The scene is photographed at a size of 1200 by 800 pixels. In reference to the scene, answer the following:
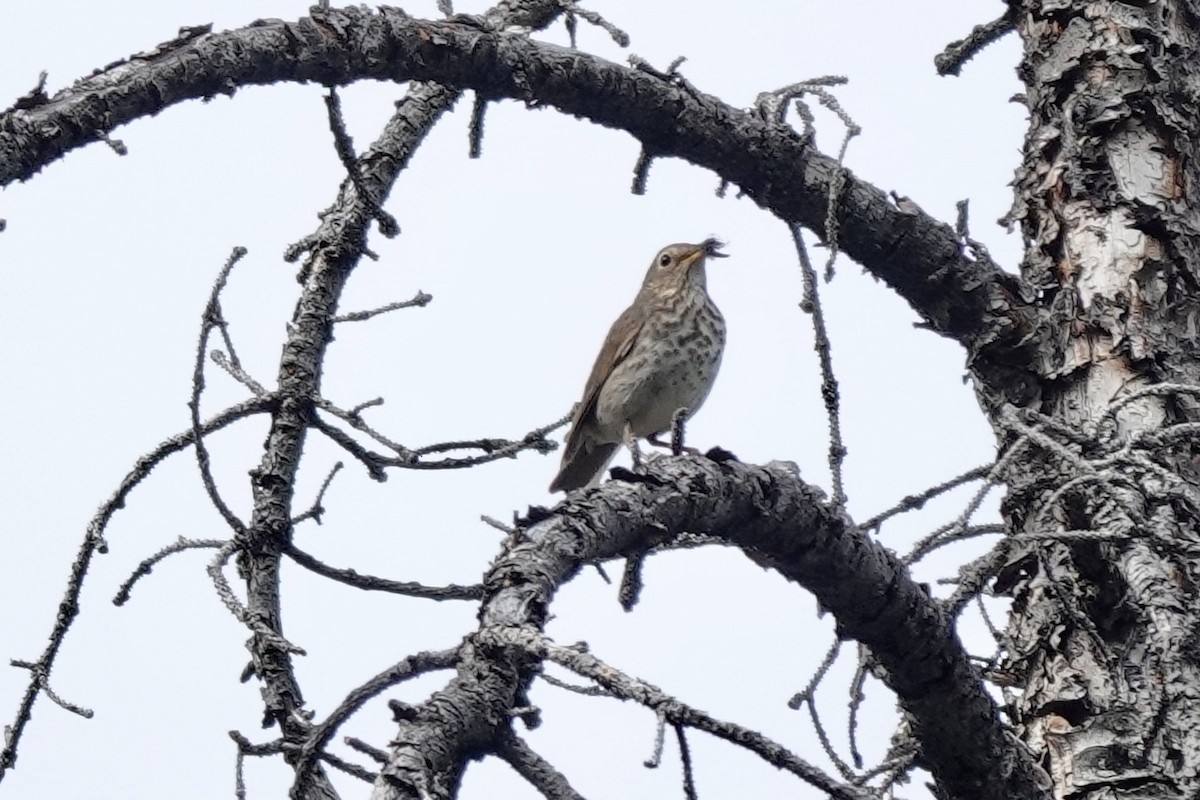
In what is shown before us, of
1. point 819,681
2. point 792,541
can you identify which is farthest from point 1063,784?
point 792,541

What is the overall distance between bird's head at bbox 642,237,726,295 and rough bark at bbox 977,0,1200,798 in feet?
8.09

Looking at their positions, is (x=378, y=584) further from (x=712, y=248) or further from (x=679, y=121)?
(x=712, y=248)

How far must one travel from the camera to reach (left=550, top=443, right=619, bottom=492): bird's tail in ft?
24.1

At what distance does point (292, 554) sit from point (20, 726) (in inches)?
30.9

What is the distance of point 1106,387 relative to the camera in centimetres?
431

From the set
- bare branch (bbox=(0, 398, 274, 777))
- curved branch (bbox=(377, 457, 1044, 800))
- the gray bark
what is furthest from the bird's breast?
curved branch (bbox=(377, 457, 1044, 800))

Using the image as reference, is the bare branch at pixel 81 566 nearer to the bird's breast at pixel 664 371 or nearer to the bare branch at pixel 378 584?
the bare branch at pixel 378 584

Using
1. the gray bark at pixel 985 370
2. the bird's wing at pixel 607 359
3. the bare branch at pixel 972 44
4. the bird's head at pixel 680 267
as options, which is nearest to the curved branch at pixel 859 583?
the gray bark at pixel 985 370

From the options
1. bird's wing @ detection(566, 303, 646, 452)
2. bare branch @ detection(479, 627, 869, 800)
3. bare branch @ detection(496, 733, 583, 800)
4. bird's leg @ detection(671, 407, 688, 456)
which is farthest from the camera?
bird's wing @ detection(566, 303, 646, 452)

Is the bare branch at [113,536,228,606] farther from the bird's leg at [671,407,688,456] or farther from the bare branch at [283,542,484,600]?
the bird's leg at [671,407,688,456]

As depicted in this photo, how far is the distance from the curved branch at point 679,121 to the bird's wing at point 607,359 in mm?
2439

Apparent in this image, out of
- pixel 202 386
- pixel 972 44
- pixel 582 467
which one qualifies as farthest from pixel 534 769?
pixel 582 467

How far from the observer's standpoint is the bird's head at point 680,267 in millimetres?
7258

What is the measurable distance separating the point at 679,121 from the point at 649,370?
2.44 m
